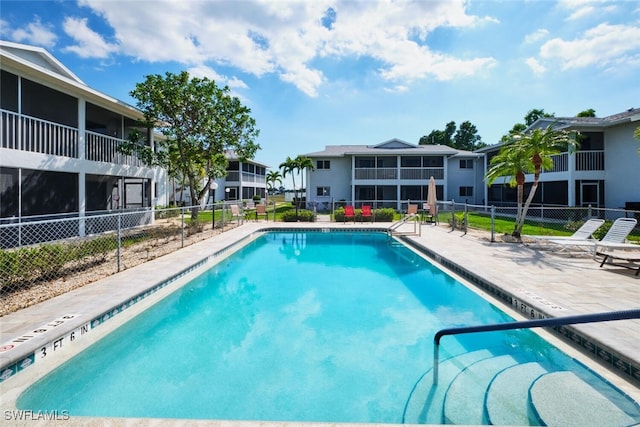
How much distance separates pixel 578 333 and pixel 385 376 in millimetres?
2632

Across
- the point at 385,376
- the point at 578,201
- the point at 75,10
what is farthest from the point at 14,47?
the point at 578,201

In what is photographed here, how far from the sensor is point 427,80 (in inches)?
692

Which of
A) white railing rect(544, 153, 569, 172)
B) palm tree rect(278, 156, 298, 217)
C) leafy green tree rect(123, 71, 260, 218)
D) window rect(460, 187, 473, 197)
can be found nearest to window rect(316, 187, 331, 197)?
palm tree rect(278, 156, 298, 217)

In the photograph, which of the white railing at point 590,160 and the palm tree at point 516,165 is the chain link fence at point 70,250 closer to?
the palm tree at point 516,165

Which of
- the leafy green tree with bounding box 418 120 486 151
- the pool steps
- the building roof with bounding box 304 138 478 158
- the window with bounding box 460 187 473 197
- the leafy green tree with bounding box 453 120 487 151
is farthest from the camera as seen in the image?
the leafy green tree with bounding box 453 120 487 151

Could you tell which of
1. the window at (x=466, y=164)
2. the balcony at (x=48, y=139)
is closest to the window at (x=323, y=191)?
the window at (x=466, y=164)

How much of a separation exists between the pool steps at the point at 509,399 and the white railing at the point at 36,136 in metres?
12.2

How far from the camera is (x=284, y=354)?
188 inches

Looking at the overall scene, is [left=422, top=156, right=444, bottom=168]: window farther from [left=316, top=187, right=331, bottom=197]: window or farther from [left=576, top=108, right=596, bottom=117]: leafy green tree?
[left=576, top=108, right=596, bottom=117]: leafy green tree

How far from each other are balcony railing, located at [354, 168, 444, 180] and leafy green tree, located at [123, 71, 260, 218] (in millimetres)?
12715

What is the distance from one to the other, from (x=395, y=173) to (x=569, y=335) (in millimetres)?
24143

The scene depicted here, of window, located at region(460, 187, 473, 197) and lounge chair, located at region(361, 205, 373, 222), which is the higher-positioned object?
window, located at region(460, 187, 473, 197)

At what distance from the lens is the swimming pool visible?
354 centimetres

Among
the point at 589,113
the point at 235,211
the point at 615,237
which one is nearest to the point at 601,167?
the point at 615,237
